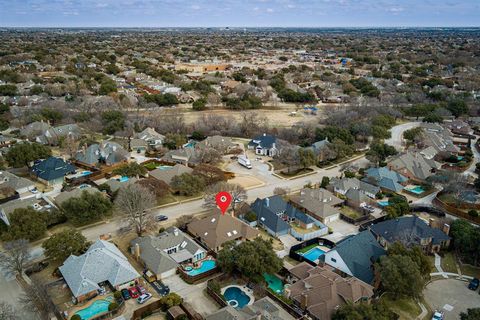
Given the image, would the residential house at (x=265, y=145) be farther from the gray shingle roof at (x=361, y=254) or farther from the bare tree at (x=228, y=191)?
the gray shingle roof at (x=361, y=254)

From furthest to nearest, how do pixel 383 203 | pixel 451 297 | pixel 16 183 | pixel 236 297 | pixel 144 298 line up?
pixel 16 183 → pixel 383 203 → pixel 451 297 → pixel 236 297 → pixel 144 298

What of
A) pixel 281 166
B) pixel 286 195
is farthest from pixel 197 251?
pixel 281 166

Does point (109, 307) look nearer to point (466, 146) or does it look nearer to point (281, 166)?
point (281, 166)

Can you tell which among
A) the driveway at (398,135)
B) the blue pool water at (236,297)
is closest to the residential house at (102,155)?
the blue pool water at (236,297)

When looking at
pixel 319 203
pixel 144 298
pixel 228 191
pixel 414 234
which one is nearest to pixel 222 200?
pixel 228 191

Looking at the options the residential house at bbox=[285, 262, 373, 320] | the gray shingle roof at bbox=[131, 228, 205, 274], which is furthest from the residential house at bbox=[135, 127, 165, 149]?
the residential house at bbox=[285, 262, 373, 320]

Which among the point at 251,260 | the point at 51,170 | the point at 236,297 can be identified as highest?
the point at 251,260

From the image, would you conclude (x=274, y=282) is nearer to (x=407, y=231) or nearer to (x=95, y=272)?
(x=407, y=231)
